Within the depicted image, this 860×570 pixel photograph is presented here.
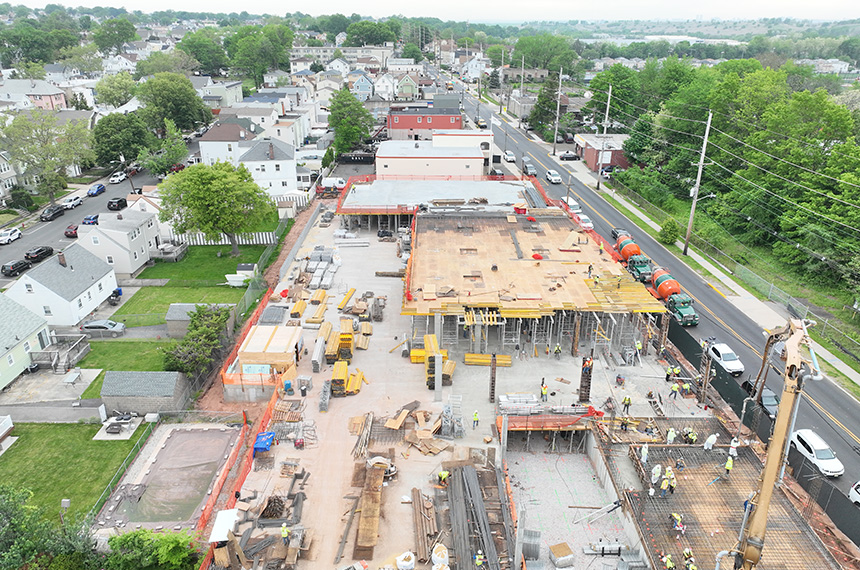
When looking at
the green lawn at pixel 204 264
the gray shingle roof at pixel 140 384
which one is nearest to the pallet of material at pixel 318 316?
the gray shingle roof at pixel 140 384

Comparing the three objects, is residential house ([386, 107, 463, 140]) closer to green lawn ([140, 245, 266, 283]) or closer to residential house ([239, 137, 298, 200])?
residential house ([239, 137, 298, 200])

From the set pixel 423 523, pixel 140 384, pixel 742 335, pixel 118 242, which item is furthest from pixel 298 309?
pixel 742 335

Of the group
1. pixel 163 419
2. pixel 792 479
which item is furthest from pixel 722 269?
pixel 163 419

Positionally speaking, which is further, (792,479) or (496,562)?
(792,479)

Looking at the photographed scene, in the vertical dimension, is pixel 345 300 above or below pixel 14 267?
above

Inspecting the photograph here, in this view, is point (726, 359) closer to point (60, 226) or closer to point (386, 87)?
point (60, 226)

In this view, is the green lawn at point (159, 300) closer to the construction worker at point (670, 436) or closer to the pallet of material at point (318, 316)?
the pallet of material at point (318, 316)

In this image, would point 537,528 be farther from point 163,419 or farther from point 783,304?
point 783,304
